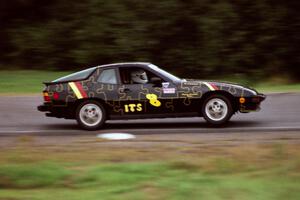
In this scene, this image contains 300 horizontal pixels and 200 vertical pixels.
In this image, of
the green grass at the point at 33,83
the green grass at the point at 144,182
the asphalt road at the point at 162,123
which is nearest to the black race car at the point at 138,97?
the asphalt road at the point at 162,123

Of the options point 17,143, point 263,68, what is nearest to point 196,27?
point 263,68

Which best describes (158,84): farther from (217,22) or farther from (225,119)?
(217,22)

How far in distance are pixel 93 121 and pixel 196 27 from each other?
14.5 m

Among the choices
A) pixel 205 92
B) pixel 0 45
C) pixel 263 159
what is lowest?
pixel 263 159

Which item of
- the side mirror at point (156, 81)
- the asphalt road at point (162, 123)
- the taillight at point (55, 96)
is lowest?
the asphalt road at point (162, 123)

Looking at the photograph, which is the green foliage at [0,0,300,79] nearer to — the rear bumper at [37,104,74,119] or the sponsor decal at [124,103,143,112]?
the rear bumper at [37,104,74,119]

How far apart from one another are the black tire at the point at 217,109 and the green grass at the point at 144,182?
4.32m

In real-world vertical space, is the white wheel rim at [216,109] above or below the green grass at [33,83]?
below

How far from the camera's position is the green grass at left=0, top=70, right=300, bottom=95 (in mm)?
Answer: 21428

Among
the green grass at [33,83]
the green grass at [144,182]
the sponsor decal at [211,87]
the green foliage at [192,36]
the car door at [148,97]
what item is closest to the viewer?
the green grass at [144,182]

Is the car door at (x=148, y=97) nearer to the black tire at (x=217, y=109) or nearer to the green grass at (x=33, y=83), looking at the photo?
the black tire at (x=217, y=109)

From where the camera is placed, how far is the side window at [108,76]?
12578mm

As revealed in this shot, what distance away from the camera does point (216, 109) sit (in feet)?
40.4

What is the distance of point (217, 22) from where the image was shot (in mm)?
25391
